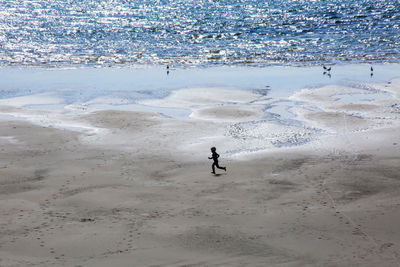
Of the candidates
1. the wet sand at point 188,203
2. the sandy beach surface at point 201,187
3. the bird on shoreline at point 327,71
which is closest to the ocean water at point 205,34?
the bird on shoreline at point 327,71

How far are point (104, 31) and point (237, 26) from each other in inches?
682

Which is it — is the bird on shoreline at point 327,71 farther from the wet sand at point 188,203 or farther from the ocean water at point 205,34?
the wet sand at point 188,203

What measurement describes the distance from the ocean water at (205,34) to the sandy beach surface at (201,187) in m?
20.6

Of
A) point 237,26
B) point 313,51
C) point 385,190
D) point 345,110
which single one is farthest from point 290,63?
point 385,190

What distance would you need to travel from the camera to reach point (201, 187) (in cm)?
1861

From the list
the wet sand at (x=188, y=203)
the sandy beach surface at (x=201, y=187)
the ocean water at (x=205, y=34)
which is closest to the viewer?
the wet sand at (x=188, y=203)

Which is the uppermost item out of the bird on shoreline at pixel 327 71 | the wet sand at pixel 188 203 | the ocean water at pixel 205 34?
the ocean water at pixel 205 34

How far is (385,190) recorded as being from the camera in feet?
58.5

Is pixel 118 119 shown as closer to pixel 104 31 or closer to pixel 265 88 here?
pixel 265 88

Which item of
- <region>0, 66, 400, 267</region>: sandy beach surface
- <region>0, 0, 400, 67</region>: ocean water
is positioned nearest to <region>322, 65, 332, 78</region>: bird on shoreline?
<region>0, 0, 400, 67</region>: ocean water

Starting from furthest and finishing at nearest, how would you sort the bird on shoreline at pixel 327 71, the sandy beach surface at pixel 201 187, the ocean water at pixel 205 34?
the ocean water at pixel 205 34, the bird on shoreline at pixel 327 71, the sandy beach surface at pixel 201 187

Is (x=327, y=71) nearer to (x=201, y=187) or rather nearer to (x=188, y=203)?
(x=201, y=187)

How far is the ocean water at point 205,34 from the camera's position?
5200 cm

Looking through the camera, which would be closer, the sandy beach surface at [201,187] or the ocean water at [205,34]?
the sandy beach surface at [201,187]
